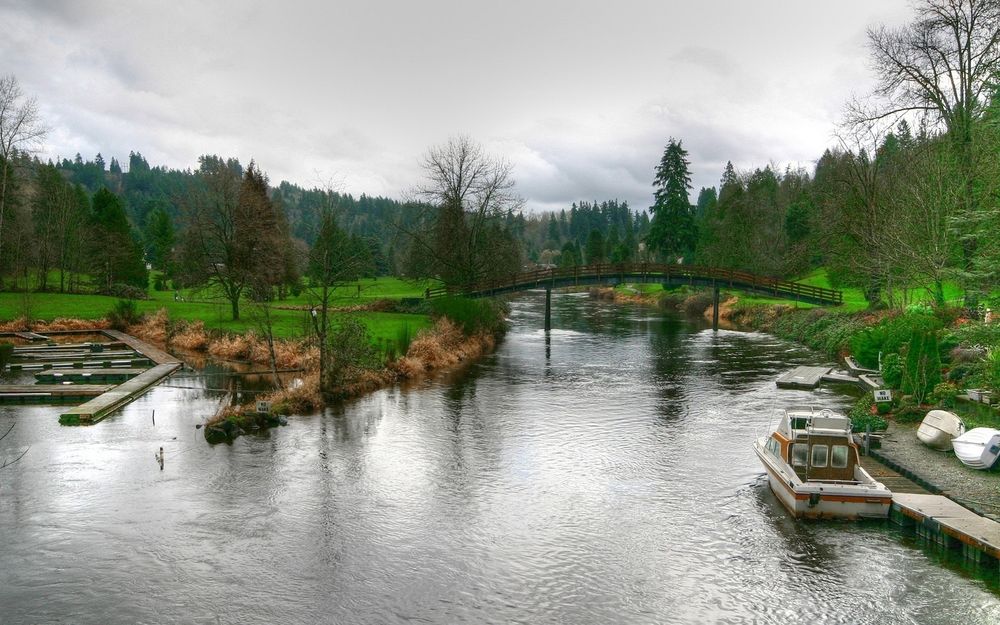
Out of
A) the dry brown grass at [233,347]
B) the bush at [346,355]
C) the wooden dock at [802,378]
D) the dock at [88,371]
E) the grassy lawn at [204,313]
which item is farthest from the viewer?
the grassy lawn at [204,313]

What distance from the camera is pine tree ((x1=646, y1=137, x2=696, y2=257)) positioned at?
88.6m

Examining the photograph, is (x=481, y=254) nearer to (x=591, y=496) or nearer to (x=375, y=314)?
(x=375, y=314)

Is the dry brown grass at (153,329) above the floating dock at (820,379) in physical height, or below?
above

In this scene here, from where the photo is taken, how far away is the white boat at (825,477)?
18.8 meters

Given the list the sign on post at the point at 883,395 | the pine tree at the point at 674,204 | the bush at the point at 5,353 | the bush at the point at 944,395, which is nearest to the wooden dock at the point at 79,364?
the bush at the point at 5,353

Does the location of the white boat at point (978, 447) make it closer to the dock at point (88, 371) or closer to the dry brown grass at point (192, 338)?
the dock at point (88, 371)

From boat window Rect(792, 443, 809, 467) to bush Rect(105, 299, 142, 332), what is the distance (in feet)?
165

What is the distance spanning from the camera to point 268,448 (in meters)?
25.1

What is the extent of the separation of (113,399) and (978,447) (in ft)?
111

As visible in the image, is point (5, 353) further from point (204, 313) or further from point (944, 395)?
point (944, 395)

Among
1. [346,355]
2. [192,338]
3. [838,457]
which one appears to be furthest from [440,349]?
[838,457]

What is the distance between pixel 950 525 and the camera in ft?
55.4

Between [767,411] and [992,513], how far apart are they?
14.0 m

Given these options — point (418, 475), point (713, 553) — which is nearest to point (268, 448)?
point (418, 475)
